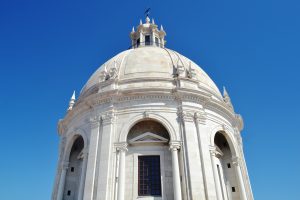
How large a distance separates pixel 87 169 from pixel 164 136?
23.6 feet

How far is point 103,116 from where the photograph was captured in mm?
25000

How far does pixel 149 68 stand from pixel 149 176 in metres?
11.5

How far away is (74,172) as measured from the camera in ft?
91.7

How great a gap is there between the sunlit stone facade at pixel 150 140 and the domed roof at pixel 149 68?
11 centimetres

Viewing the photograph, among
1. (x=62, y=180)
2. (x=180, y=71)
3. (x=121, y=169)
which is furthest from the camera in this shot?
(x=180, y=71)

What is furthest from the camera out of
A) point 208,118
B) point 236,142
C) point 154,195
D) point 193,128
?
point 236,142

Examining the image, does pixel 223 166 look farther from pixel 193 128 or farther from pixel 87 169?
pixel 87 169

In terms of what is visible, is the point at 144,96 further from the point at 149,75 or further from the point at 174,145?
the point at 174,145

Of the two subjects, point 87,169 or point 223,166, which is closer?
point 87,169

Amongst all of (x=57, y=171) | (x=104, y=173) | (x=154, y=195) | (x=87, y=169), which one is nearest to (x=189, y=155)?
(x=154, y=195)

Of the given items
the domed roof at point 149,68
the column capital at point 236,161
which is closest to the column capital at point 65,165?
the domed roof at point 149,68

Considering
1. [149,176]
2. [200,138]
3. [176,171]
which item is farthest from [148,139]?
[200,138]

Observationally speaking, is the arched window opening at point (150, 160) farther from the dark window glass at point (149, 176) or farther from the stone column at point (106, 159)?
the stone column at point (106, 159)

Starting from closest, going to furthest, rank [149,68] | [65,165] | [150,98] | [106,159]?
[106,159], [150,98], [65,165], [149,68]
